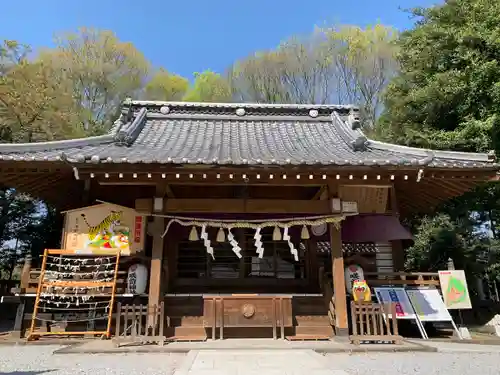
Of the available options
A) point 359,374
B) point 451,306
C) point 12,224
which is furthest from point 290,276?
point 12,224

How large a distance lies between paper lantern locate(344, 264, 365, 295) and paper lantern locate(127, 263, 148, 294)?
4.14 m

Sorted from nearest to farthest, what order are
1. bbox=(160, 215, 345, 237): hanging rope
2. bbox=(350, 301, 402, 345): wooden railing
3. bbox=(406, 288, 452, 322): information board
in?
bbox=(350, 301, 402, 345): wooden railing < bbox=(160, 215, 345, 237): hanging rope < bbox=(406, 288, 452, 322): information board

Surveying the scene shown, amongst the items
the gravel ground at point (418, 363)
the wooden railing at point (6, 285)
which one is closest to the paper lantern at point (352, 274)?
the gravel ground at point (418, 363)

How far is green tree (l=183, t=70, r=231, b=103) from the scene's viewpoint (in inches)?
875

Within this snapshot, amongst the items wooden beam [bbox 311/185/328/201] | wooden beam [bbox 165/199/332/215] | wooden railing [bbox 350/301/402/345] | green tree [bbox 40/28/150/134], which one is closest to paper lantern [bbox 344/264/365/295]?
wooden railing [bbox 350/301/402/345]

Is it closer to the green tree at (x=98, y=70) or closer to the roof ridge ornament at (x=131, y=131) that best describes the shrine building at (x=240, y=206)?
the roof ridge ornament at (x=131, y=131)

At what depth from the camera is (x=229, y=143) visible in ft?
29.8

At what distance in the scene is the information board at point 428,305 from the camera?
7.61 m

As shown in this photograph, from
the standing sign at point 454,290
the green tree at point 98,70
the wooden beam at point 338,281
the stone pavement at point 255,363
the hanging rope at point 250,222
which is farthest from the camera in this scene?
the green tree at point 98,70

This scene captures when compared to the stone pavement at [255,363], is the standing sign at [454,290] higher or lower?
higher

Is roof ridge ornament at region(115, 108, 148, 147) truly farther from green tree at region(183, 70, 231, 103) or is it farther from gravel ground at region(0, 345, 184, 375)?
green tree at region(183, 70, 231, 103)

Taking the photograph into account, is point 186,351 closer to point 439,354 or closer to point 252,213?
point 252,213

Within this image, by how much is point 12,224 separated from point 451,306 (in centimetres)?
1664

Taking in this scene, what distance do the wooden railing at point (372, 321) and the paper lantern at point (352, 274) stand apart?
0.74 m
